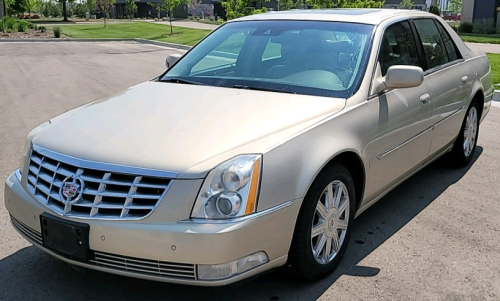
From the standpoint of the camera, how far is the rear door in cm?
492

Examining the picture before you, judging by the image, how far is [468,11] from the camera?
3484 cm

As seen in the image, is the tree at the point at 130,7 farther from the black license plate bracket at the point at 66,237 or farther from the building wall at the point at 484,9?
the black license plate bracket at the point at 66,237

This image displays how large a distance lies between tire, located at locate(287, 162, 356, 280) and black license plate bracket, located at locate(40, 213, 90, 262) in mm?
1139

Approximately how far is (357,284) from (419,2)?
72575mm

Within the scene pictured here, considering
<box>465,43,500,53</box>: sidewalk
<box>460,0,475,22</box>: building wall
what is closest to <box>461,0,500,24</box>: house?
<box>460,0,475,22</box>: building wall

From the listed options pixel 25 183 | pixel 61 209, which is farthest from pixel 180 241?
pixel 25 183

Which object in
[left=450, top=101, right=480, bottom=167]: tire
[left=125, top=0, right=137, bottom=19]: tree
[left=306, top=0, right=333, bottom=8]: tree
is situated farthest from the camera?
[left=125, top=0, right=137, bottom=19]: tree

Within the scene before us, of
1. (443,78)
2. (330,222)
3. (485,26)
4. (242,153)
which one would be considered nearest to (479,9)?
(485,26)

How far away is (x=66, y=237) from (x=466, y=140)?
14.1ft

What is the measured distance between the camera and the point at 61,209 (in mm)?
3078

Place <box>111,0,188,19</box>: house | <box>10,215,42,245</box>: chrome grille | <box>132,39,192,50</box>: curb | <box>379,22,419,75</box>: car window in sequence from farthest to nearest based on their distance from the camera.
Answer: <box>111,0,188,19</box>: house → <box>132,39,192,50</box>: curb → <box>379,22,419,75</box>: car window → <box>10,215,42,245</box>: chrome grille

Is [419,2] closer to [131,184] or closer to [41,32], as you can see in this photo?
[41,32]

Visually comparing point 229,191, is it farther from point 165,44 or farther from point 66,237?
point 165,44

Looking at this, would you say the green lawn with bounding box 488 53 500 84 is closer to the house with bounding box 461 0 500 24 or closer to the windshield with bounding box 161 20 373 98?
the windshield with bounding box 161 20 373 98
